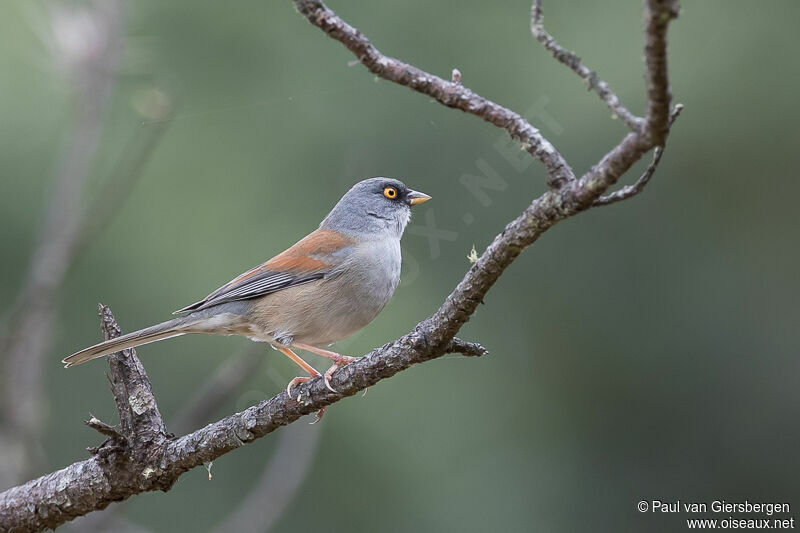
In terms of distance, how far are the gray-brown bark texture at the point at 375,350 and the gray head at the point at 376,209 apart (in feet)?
6.61

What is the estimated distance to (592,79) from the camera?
2.43 m

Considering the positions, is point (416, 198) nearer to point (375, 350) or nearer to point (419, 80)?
point (375, 350)

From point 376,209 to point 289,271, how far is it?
2.78 ft

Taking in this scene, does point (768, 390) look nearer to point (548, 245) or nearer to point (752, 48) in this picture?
point (548, 245)

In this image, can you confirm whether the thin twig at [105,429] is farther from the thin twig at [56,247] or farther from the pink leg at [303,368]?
the thin twig at [56,247]

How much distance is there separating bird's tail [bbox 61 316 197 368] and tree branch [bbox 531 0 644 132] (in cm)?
234

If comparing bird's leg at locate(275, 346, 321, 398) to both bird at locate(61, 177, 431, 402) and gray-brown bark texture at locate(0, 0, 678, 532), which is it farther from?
gray-brown bark texture at locate(0, 0, 678, 532)

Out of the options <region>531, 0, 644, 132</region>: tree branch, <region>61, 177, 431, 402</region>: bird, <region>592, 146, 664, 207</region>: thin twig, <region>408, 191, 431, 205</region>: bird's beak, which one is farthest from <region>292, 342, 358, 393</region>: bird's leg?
<region>531, 0, 644, 132</region>: tree branch

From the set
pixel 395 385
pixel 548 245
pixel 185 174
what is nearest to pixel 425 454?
pixel 395 385

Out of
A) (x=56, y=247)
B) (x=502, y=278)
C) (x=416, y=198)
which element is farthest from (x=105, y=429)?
(x=502, y=278)

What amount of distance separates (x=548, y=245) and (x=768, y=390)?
2555 mm

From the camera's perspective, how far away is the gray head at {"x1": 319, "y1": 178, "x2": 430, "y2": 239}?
566cm

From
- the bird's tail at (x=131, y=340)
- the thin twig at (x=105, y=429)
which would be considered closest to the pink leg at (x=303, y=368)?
the bird's tail at (x=131, y=340)

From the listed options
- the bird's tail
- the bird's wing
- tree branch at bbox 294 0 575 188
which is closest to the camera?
tree branch at bbox 294 0 575 188
